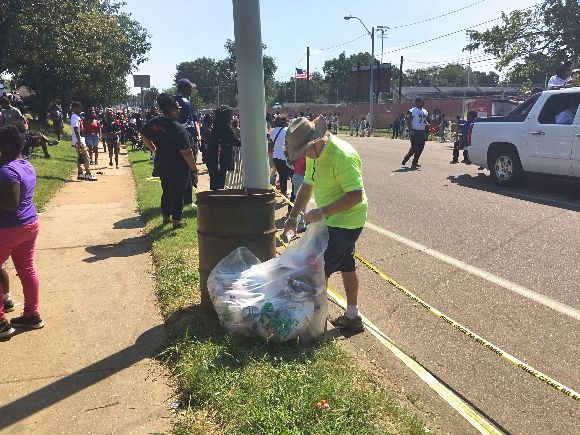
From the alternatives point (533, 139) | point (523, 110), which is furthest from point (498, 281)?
point (523, 110)

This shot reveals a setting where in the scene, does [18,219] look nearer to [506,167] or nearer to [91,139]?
[506,167]

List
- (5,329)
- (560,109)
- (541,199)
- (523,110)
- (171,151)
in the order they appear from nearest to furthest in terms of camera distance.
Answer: (5,329), (171,151), (541,199), (560,109), (523,110)

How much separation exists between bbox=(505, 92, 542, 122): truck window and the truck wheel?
2.16ft

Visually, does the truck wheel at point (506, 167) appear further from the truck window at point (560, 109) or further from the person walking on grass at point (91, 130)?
the person walking on grass at point (91, 130)

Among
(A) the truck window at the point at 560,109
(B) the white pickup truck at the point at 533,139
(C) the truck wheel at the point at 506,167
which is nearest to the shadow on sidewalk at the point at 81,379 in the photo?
(B) the white pickup truck at the point at 533,139

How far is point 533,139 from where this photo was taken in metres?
10.2

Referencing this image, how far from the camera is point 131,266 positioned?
Answer: 237 inches

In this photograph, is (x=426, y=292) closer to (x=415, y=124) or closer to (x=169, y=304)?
(x=169, y=304)

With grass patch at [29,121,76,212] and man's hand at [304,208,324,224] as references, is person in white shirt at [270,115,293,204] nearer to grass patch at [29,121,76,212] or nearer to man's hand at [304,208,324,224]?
grass patch at [29,121,76,212]

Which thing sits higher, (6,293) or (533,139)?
(533,139)

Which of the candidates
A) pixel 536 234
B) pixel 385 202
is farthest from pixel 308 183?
pixel 385 202

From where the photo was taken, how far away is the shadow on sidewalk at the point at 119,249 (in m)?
6.46

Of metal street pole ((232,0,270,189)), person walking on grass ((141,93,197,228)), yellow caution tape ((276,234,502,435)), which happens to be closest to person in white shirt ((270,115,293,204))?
person walking on grass ((141,93,197,228))

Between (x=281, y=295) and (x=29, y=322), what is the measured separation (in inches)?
86.2
